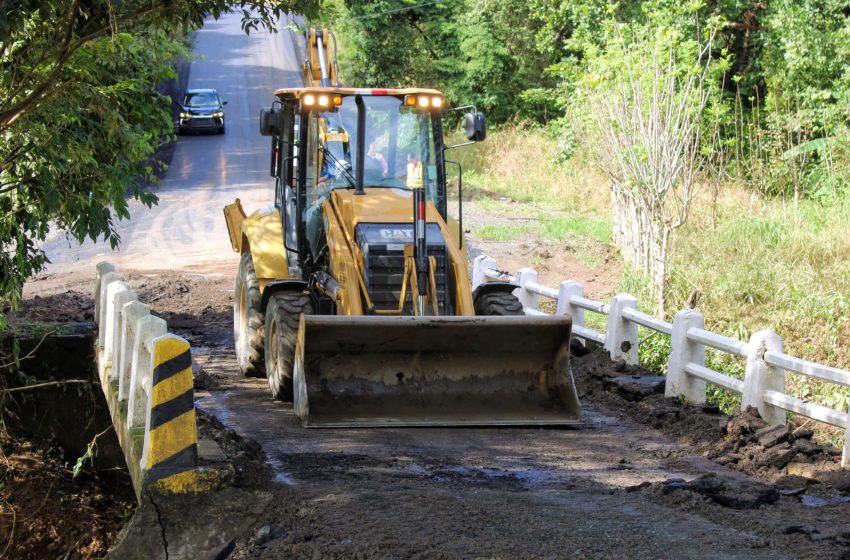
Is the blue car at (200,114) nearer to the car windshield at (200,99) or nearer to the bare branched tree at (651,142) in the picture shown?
the car windshield at (200,99)

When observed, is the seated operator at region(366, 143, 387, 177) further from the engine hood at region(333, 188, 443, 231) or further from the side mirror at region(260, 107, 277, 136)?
the side mirror at region(260, 107, 277, 136)

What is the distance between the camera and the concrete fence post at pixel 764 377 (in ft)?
29.6

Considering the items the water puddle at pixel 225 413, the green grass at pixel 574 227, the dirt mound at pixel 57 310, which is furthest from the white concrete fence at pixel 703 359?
the green grass at pixel 574 227

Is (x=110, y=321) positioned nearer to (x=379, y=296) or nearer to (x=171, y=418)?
(x=379, y=296)

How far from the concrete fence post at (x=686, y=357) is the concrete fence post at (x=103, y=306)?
17.4 ft

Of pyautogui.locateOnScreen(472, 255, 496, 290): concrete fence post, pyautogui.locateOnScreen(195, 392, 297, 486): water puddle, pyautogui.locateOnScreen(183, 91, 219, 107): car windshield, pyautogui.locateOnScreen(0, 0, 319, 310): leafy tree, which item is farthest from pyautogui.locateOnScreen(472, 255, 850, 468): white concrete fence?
pyautogui.locateOnScreen(183, 91, 219, 107): car windshield

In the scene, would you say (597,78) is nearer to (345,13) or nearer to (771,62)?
(771,62)

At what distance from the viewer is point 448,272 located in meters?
9.77

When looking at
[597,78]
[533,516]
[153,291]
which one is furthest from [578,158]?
[533,516]

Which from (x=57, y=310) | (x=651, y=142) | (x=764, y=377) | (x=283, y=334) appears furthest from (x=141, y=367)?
(x=651, y=142)

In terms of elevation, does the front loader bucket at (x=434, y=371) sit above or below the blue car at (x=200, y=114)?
below

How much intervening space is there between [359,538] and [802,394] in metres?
7.66

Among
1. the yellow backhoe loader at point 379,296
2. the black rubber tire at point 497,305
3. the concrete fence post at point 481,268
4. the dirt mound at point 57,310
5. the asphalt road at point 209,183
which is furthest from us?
the asphalt road at point 209,183

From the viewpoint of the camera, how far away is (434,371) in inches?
360
